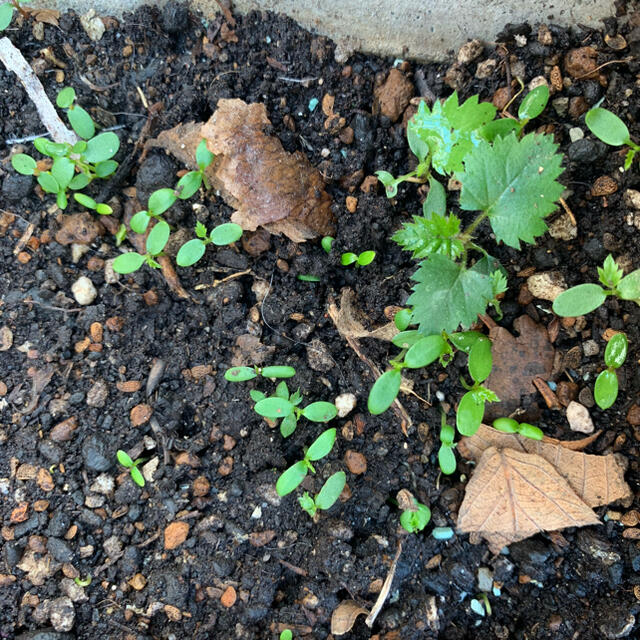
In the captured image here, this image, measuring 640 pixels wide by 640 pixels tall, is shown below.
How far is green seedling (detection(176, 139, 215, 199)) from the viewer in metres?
2.09

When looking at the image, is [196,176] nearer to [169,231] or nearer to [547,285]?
[169,231]

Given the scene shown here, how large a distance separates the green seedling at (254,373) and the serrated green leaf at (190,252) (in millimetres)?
405

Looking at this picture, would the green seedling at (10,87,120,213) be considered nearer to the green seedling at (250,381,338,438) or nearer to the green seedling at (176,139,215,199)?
the green seedling at (176,139,215,199)

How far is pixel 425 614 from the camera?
6.34ft

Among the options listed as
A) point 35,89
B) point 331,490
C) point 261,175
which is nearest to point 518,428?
point 331,490

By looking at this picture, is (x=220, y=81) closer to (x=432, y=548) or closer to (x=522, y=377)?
(x=522, y=377)

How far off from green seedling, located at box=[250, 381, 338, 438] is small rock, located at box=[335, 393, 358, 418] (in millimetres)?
36

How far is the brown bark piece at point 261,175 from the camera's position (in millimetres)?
2092

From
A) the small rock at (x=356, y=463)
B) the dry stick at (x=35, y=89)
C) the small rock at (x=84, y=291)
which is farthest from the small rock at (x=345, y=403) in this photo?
the dry stick at (x=35, y=89)

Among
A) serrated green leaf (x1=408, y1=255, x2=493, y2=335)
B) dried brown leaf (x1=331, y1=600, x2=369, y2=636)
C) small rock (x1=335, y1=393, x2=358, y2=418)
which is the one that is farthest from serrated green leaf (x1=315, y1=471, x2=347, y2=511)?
serrated green leaf (x1=408, y1=255, x2=493, y2=335)

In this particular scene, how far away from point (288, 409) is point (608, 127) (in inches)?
52.1

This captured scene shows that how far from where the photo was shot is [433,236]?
6.18 feet

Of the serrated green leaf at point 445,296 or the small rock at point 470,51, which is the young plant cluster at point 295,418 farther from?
the small rock at point 470,51

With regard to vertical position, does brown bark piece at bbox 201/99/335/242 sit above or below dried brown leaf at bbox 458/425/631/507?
above
